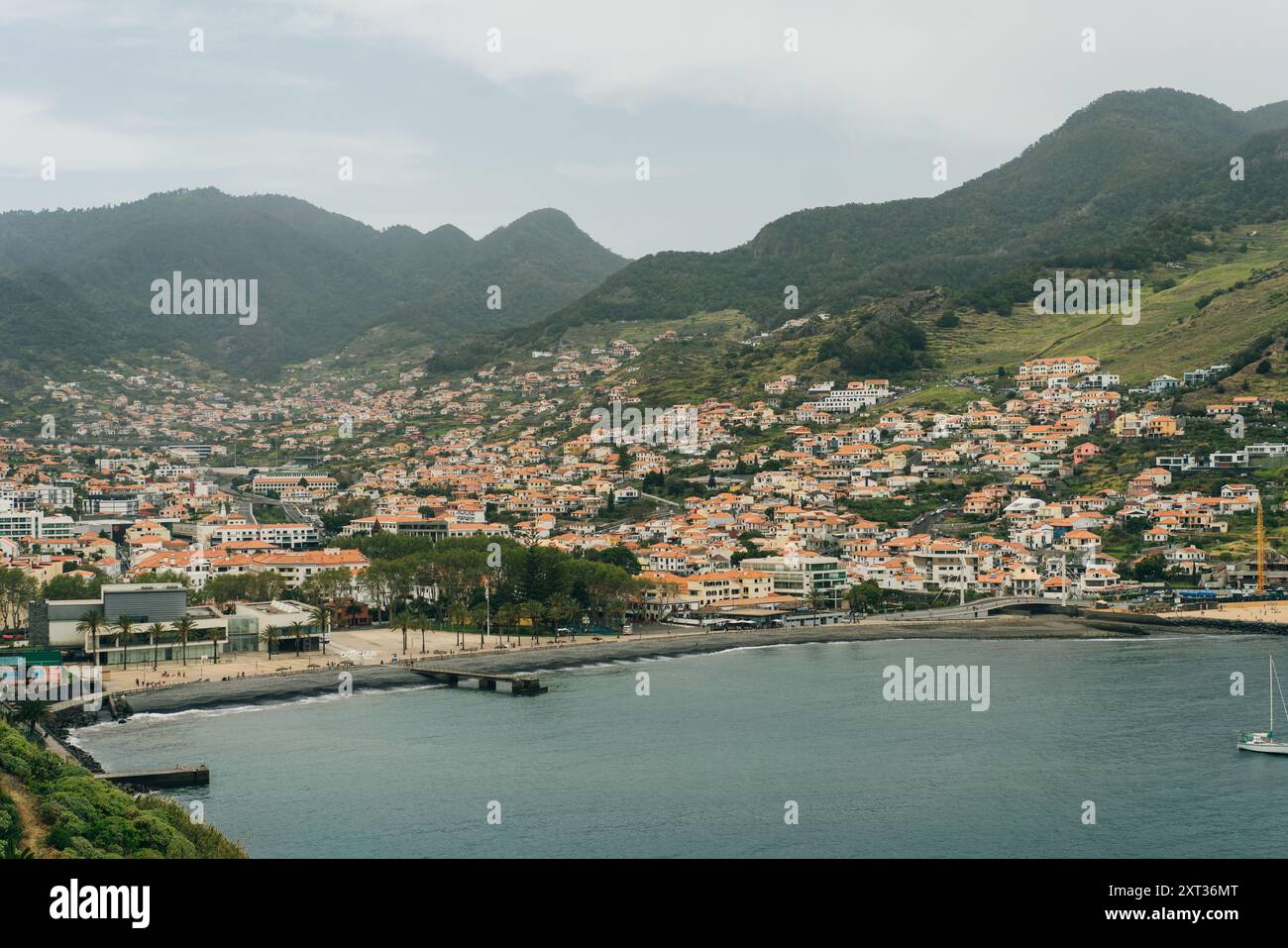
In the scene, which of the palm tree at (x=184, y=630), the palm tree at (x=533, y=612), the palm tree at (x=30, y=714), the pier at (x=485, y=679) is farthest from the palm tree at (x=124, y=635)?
the palm tree at (x=533, y=612)

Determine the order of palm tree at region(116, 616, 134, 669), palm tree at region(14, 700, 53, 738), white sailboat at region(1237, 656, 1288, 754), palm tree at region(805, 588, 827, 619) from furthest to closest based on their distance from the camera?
1. palm tree at region(805, 588, 827, 619)
2. palm tree at region(116, 616, 134, 669)
3. palm tree at region(14, 700, 53, 738)
4. white sailboat at region(1237, 656, 1288, 754)

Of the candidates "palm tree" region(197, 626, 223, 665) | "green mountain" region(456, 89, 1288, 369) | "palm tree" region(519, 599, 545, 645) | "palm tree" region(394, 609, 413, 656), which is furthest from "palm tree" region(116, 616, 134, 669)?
"green mountain" region(456, 89, 1288, 369)

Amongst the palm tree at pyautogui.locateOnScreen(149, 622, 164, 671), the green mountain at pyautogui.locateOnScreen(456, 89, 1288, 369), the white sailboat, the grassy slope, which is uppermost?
the green mountain at pyautogui.locateOnScreen(456, 89, 1288, 369)

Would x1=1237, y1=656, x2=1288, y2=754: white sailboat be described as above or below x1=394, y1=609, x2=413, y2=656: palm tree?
below

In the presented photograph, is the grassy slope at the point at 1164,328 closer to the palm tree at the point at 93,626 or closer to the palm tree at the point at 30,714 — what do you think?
the palm tree at the point at 93,626

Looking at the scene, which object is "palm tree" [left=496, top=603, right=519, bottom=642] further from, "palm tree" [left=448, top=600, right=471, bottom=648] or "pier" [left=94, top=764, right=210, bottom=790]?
"pier" [left=94, top=764, right=210, bottom=790]

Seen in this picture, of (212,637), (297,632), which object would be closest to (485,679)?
(297,632)

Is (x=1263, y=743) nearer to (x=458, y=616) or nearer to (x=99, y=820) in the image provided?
(x=99, y=820)
